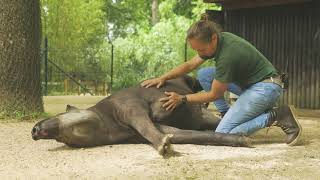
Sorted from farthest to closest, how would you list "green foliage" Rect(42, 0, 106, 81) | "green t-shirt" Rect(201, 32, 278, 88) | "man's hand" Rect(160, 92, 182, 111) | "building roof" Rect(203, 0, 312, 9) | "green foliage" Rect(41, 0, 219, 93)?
"green foliage" Rect(41, 0, 219, 93) < "green foliage" Rect(42, 0, 106, 81) < "building roof" Rect(203, 0, 312, 9) < "man's hand" Rect(160, 92, 182, 111) < "green t-shirt" Rect(201, 32, 278, 88)

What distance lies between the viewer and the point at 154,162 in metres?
3.99

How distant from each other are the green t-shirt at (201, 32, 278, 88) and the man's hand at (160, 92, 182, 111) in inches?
15.7

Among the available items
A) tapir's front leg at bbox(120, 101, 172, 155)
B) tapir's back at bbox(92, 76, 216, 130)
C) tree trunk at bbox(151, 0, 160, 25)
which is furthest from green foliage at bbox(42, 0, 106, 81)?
tapir's front leg at bbox(120, 101, 172, 155)

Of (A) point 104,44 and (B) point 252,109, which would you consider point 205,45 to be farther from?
(A) point 104,44

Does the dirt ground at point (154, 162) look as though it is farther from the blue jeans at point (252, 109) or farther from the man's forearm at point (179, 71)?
the man's forearm at point (179, 71)

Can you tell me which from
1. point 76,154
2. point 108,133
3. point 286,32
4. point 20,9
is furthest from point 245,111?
point 286,32

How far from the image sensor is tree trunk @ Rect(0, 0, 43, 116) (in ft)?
22.8

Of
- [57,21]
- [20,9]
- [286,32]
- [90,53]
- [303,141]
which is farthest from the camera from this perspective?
[57,21]

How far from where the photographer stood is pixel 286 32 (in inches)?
422

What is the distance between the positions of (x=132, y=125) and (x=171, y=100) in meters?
0.40

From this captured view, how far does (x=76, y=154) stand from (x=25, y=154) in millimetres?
446

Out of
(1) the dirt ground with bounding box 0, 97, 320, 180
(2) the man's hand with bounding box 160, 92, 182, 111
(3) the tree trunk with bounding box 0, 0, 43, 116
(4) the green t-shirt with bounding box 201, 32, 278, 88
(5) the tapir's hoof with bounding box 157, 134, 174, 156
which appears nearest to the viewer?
(1) the dirt ground with bounding box 0, 97, 320, 180

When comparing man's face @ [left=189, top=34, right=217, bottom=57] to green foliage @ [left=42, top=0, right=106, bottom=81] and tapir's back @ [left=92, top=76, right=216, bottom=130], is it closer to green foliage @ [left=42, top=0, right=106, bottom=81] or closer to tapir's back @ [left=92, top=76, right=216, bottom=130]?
tapir's back @ [left=92, top=76, right=216, bottom=130]

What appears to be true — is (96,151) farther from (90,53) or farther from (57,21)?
(57,21)
